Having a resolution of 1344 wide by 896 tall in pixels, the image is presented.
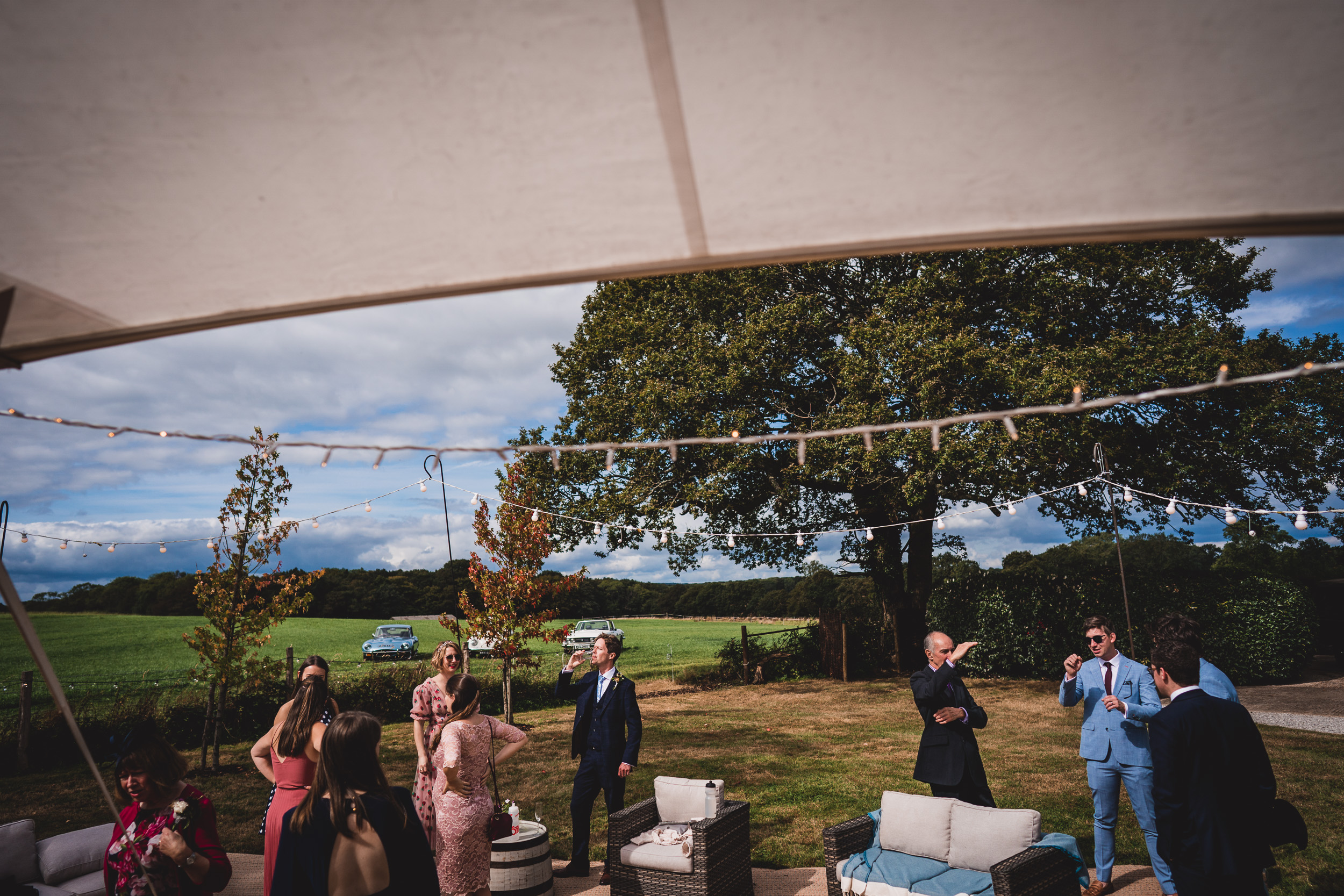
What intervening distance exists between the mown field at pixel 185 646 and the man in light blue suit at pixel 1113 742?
1303cm

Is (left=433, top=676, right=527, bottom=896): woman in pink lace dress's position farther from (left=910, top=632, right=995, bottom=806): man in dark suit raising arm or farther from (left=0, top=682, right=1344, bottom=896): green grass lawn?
(left=910, top=632, right=995, bottom=806): man in dark suit raising arm

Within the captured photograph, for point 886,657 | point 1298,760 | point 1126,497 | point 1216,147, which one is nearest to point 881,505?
point 886,657

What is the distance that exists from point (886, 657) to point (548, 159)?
17.0 meters

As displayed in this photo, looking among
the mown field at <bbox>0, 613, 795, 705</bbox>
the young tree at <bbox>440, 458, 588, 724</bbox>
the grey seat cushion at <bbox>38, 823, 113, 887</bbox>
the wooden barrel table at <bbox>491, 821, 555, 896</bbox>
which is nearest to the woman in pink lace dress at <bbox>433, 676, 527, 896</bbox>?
the wooden barrel table at <bbox>491, 821, 555, 896</bbox>

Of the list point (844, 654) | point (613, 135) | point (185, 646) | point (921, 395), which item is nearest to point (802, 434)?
point (613, 135)

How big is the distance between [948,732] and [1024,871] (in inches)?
45.4

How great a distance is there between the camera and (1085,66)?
1189 millimetres

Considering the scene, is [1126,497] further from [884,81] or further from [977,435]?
[884,81]

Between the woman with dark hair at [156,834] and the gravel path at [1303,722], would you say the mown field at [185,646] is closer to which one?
the gravel path at [1303,722]

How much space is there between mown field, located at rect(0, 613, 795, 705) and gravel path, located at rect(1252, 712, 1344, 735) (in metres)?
10.7

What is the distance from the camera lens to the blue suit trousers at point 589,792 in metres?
5.36

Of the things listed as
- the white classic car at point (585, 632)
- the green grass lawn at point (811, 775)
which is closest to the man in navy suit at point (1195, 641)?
the green grass lawn at point (811, 775)

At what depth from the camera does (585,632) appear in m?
24.3

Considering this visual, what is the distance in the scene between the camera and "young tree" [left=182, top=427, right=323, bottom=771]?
29.6 feet
